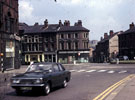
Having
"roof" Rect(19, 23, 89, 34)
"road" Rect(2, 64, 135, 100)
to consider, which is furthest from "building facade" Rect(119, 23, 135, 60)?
"road" Rect(2, 64, 135, 100)

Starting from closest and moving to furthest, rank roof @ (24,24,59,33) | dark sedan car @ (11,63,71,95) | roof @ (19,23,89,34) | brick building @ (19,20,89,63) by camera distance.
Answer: dark sedan car @ (11,63,71,95) → brick building @ (19,20,89,63) → roof @ (19,23,89,34) → roof @ (24,24,59,33)

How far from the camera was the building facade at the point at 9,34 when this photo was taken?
1388 inches

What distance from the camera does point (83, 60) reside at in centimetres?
7688

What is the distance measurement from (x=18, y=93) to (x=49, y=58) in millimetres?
66633

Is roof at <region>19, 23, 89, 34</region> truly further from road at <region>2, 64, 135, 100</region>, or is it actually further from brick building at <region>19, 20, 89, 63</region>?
road at <region>2, 64, 135, 100</region>

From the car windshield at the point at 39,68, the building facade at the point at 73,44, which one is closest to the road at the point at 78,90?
the car windshield at the point at 39,68

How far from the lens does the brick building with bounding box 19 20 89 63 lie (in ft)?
255

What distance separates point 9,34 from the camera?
124 feet

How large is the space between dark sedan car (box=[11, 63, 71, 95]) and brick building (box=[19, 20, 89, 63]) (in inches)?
2493

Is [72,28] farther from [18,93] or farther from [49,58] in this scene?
[18,93]

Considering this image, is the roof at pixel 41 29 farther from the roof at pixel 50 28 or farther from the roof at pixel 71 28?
the roof at pixel 71 28

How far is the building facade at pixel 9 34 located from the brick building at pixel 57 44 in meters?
36.2

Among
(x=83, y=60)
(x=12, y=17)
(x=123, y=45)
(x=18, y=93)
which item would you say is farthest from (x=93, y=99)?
(x=123, y=45)

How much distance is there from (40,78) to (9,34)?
90.6 ft
